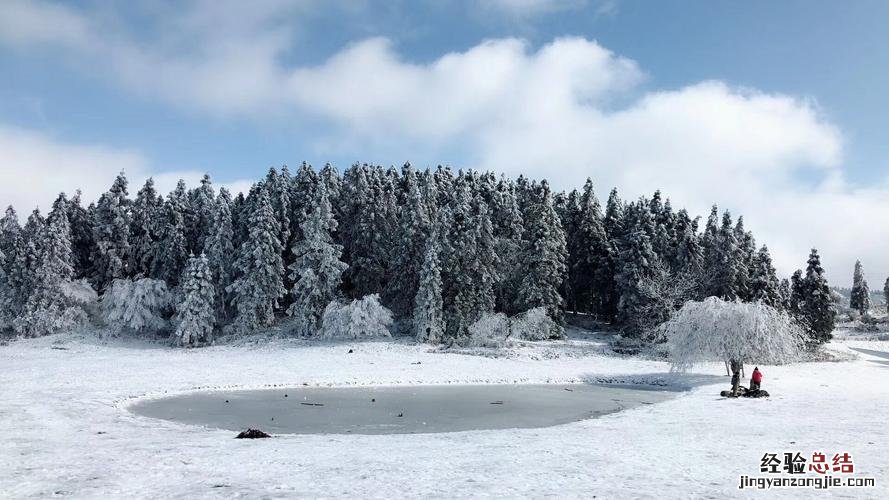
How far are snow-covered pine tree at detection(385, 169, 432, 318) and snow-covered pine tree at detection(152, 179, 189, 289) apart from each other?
2561 centimetres

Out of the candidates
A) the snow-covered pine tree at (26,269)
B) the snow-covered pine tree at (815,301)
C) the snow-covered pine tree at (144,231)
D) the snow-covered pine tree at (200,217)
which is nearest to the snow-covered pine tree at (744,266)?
the snow-covered pine tree at (815,301)

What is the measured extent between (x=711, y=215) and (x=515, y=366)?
56512 millimetres

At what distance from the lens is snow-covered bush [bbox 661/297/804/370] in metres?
35.3

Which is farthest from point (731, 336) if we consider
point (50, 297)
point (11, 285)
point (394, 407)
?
point (11, 285)

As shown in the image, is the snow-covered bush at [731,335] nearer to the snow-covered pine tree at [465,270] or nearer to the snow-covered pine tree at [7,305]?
the snow-covered pine tree at [465,270]

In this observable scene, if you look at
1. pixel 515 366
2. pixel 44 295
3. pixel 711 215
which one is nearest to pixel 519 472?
pixel 515 366

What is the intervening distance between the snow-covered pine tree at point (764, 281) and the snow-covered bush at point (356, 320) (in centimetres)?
4097

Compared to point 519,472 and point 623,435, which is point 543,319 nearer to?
point 623,435

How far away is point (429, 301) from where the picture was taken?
2216 inches

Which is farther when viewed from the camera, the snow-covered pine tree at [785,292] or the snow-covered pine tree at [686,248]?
the snow-covered pine tree at [785,292]

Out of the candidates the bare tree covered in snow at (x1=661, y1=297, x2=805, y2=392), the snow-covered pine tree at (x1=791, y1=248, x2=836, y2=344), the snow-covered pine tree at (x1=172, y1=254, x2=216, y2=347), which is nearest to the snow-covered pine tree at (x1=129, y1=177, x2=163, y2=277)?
the snow-covered pine tree at (x1=172, y1=254, x2=216, y2=347)

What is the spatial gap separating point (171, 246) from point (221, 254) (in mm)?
7584

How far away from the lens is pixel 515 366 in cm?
4416

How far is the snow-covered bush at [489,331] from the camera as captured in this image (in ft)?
179
